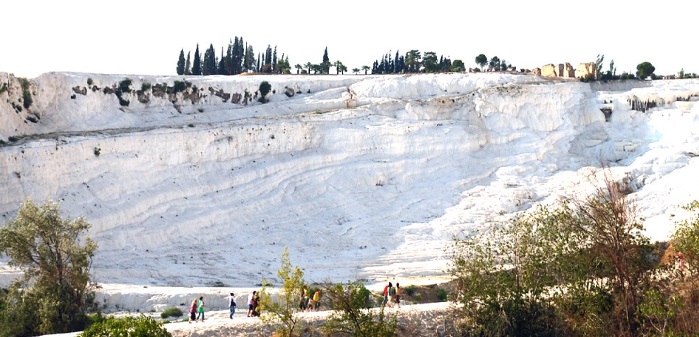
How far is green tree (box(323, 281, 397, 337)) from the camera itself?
1172 inches

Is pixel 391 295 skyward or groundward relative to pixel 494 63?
groundward

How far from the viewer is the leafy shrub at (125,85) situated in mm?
53750

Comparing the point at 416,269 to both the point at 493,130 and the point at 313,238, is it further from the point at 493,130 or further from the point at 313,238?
the point at 493,130

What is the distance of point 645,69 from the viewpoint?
216ft

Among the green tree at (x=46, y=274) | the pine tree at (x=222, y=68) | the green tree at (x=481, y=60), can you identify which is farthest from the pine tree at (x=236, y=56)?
the green tree at (x=46, y=274)

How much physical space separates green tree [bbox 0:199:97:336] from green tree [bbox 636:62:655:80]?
129ft

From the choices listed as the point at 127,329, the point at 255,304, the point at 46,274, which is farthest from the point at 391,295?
the point at 127,329

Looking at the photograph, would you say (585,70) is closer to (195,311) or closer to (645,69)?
(645,69)

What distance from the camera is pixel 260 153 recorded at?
51.6 m

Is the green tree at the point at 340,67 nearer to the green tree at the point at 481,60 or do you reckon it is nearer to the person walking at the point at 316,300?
the green tree at the point at 481,60

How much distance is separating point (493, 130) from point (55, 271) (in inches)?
1081

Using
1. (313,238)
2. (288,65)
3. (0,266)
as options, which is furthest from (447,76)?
(0,266)

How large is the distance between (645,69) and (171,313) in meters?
38.7

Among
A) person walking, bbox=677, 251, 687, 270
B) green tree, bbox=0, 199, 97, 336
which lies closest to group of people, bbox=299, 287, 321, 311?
green tree, bbox=0, 199, 97, 336
